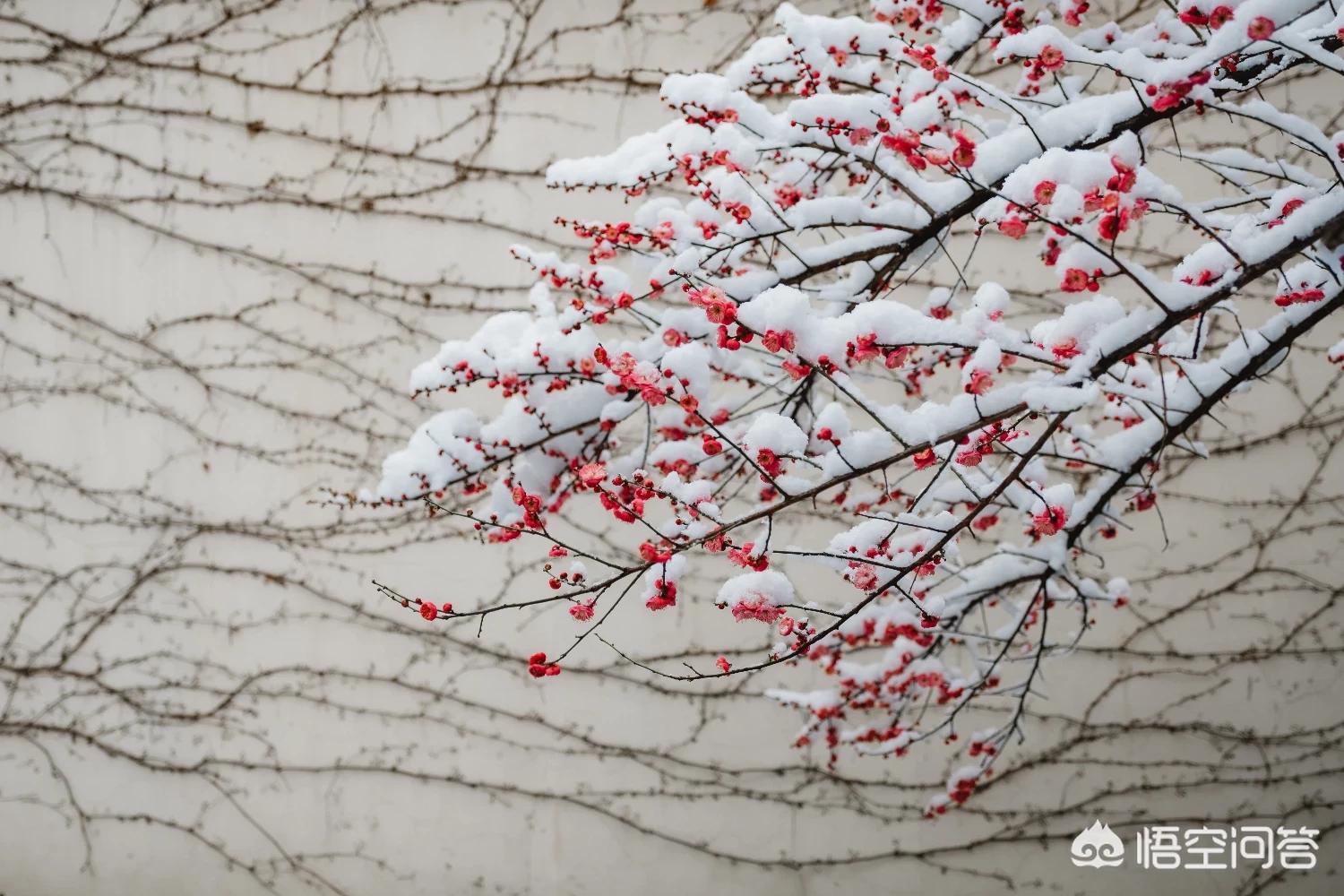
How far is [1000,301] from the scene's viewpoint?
4.33 feet

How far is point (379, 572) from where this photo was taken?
2.59 m

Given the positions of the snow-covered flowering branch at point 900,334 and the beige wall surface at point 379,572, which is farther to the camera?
the beige wall surface at point 379,572

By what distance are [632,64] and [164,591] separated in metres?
1.92

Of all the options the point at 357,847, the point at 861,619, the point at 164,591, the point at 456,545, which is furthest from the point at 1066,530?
the point at 164,591

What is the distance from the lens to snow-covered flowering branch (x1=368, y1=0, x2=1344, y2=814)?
114 centimetres

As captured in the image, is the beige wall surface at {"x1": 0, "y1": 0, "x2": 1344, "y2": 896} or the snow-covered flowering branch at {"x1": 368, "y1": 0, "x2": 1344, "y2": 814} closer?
the snow-covered flowering branch at {"x1": 368, "y1": 0, "x2": 1344, "y2": 814}

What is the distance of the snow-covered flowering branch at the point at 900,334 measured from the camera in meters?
1.14

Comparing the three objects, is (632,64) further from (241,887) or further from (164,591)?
A: (241,887)

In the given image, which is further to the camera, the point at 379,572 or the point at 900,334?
the point at 379,572

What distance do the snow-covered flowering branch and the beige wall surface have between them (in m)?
0.18

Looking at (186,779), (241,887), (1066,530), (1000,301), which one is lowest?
(241,887)

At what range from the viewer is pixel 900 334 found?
1166 millimetres

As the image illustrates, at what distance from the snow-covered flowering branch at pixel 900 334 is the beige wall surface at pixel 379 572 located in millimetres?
180

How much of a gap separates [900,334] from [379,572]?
6.06ft
